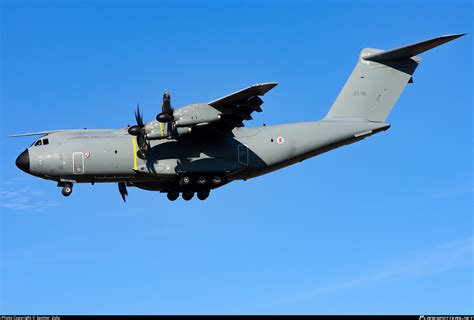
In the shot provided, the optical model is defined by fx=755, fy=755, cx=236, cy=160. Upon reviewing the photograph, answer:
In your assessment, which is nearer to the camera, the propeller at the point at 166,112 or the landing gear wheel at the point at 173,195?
the propeller at the point at 166,112

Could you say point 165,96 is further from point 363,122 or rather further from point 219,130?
point 363,122

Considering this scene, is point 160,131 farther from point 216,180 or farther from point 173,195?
point 173,195

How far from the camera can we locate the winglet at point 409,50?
1998 centimetres

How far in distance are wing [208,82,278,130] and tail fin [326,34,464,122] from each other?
2816mm

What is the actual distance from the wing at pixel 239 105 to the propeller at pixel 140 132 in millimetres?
1750

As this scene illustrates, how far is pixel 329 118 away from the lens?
69.7ft

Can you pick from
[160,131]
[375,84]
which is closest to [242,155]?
[160,131]

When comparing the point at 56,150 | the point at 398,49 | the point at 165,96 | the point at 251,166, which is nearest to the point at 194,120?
the point at 165,96

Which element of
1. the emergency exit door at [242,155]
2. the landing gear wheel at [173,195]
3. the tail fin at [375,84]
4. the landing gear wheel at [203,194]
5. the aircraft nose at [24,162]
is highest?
the tail fin at [375,84]

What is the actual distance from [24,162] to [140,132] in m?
3.23

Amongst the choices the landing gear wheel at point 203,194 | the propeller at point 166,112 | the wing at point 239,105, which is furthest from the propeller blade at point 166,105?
the landing gear wheel at point 203,194

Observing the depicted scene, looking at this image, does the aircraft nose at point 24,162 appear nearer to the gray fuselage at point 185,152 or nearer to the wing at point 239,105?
the gray fuselage at point 185,152

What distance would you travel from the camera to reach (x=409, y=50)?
21.1m

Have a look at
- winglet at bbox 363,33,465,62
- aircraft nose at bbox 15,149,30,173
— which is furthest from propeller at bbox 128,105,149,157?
winglet at bbox 363,33,465,62
